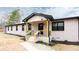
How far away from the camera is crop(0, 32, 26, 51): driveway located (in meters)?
7.06

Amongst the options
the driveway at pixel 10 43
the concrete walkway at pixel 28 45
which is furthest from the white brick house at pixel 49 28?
the driveway at pixel 10 43

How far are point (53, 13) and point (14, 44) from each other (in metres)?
2.00

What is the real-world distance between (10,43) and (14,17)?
1077 millimetres

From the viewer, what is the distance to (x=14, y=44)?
723cm

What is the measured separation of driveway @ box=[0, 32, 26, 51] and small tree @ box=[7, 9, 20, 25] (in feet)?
2.08

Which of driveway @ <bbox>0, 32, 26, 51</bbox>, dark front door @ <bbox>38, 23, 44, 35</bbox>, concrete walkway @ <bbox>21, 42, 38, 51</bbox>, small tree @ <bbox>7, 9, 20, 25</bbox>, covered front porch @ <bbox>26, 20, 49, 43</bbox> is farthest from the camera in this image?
dark front door @ <bbox>38, 23, 44, 35</bbox>

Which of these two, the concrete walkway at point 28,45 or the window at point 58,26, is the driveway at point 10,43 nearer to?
the concrete walkway at point 28,45

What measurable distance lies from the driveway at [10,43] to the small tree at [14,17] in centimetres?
64

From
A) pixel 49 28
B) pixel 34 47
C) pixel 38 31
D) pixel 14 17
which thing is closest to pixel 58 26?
pixel 49 28

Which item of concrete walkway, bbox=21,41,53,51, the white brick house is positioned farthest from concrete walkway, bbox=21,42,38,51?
the white brick house

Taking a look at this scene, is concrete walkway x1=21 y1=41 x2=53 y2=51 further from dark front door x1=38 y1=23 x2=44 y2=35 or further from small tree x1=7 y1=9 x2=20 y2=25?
small tree x1=7 y1=9 x2=20 y2=25
